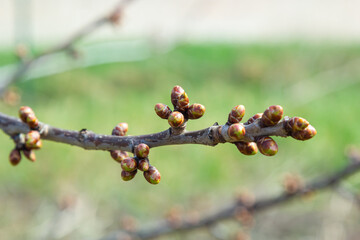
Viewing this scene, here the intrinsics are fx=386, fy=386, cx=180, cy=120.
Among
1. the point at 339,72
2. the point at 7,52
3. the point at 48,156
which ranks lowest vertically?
the point at 48,156

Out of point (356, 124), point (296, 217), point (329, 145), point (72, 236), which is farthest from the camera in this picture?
point (356, 124)

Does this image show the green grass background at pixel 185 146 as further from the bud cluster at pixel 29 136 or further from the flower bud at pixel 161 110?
the flower bud at pixel 161 110

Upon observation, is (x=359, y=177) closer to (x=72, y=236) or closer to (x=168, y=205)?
(x=168, y=205)

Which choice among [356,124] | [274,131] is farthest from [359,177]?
[274,131]

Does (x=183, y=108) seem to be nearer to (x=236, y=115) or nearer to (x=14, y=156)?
(x=236, y=115)

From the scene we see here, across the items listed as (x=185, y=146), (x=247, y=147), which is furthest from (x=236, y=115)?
(x=185, y=146)
